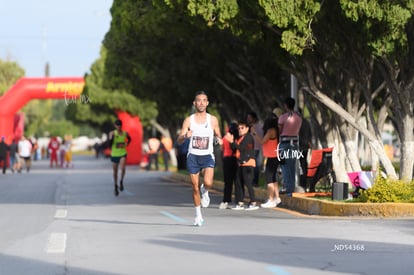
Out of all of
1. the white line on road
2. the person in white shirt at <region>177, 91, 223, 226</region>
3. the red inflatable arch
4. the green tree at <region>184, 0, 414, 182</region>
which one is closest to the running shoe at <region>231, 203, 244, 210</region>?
the green tree at <region>184, 0, 414, 182</region>

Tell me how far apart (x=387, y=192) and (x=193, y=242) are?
17.8ft

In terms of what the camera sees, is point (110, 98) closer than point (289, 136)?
No

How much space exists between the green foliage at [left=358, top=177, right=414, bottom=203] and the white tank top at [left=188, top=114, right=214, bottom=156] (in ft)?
11.1

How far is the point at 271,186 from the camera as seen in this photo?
63.3 ft

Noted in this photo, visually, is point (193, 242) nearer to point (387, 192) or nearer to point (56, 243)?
point (56, 243)

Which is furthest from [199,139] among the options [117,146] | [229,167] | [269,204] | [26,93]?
[26,93]

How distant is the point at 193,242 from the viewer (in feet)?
39.6

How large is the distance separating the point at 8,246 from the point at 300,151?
9.44 meters

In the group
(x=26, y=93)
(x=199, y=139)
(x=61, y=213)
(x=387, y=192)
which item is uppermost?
(x=26, y=93)

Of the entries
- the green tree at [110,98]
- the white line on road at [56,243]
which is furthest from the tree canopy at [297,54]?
the green tree at [110,98]

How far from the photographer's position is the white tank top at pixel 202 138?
48.2 feet

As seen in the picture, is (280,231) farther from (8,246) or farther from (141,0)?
(141,0)

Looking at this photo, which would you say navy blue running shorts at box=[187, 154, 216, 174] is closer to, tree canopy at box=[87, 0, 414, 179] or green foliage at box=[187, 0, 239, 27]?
tree canopy at box=[87, 0, 414, 179]

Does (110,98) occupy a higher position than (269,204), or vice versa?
(110,98)
